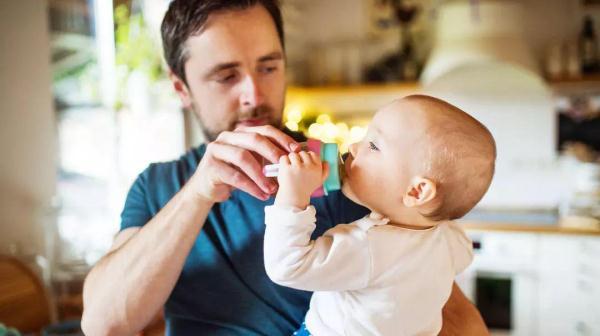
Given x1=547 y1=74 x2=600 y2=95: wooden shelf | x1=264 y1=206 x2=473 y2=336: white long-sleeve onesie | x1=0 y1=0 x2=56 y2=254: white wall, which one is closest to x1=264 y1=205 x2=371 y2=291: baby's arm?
x1=264 y1=206 x2=473 y2=336: white long-sleeve onesie

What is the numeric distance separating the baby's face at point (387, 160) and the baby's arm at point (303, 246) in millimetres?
96

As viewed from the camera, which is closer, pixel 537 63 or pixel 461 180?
pixel 461 180

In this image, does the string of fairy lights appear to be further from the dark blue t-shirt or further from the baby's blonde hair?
the baby's blonde hair

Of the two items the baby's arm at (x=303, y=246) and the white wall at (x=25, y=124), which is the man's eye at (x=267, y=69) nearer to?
the baby's arm at (x=303, y=246)

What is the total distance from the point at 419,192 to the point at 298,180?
0.21 m

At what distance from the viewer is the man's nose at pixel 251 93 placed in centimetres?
114

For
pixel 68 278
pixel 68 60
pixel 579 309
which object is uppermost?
pixel 68 60

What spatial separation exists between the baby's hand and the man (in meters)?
0.13

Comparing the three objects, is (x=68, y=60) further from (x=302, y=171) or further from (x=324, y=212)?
(x=302, y=171)

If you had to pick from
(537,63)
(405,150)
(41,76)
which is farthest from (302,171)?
(537,63)

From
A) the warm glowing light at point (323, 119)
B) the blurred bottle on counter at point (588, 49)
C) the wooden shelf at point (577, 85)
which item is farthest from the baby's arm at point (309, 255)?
the blurred bottle on counter at point (588, 49)

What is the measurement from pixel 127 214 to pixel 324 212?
45cm

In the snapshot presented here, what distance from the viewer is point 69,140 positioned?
8.77 ft

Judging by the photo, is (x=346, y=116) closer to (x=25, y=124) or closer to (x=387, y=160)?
(x=25, y=124)
